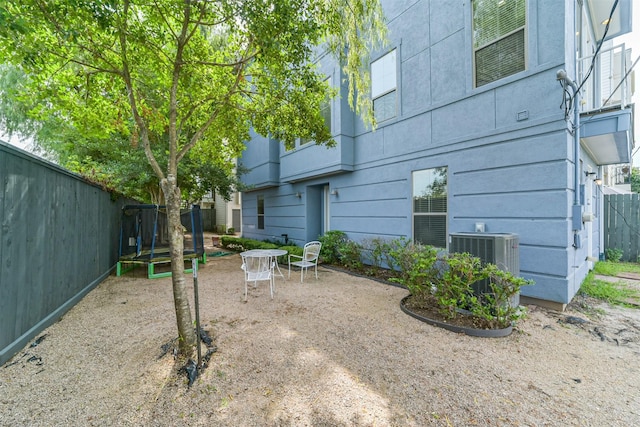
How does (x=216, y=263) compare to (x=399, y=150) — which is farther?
(x=216, y=263)

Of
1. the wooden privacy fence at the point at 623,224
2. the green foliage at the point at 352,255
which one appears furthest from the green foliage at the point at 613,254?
the green foliage at the point at 352,255

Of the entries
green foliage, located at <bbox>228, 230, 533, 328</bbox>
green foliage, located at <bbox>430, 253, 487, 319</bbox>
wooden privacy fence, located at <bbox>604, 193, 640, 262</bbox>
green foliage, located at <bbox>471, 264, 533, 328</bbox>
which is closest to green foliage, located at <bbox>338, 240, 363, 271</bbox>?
green foliage, located at <bbox>228, 230, 533, 328</bbox>

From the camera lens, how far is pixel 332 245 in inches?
303

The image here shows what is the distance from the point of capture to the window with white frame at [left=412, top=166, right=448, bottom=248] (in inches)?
218

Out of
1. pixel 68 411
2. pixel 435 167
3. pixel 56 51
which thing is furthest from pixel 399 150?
pixel 68 411

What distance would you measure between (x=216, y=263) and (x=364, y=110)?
628 centimetres

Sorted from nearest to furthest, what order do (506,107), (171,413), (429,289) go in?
1. (171,413)
2. (429,289)
3. (506,107)

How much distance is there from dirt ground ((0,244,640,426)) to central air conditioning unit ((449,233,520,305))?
729 millimetres

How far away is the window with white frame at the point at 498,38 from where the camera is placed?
4.54m

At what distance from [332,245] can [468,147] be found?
421cm

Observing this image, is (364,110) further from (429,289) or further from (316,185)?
(429,289)

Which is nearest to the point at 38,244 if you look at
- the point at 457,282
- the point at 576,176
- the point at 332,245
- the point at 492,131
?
the point at 457,282

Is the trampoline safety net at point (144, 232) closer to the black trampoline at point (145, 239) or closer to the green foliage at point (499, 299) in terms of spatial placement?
the black trampoline at point (145, 239)

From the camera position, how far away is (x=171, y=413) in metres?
→ 2.07
